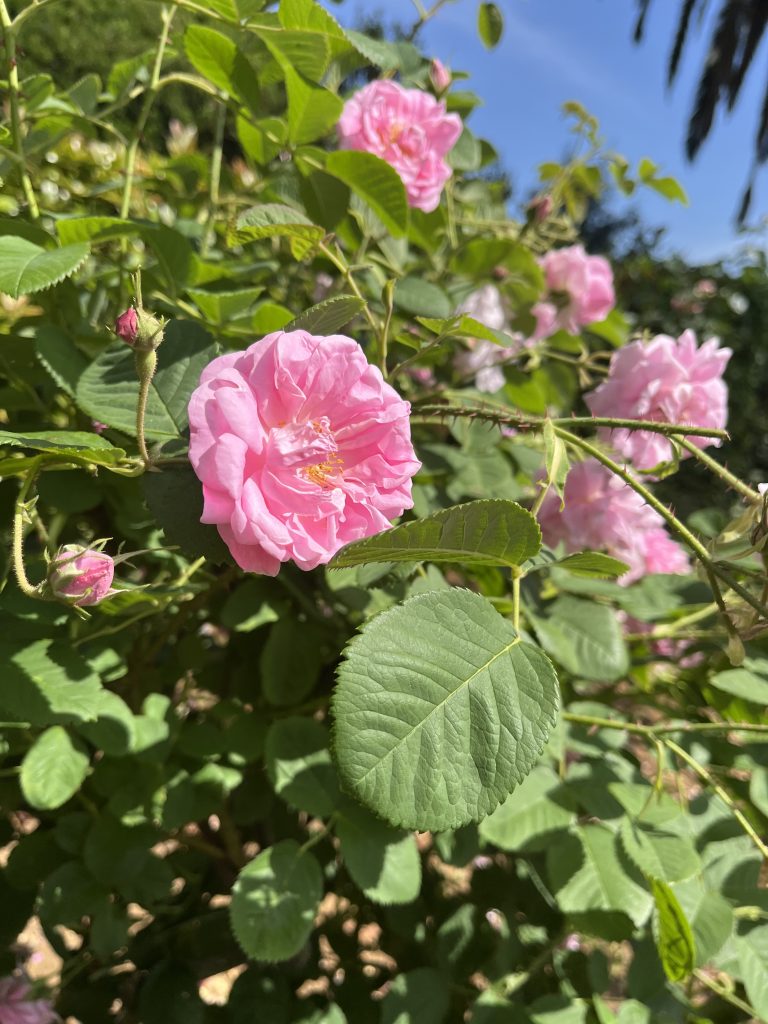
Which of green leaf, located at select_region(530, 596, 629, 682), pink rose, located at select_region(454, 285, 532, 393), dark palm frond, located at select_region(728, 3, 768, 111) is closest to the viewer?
green leaf, located at select_region(530, 596, 629, 682)

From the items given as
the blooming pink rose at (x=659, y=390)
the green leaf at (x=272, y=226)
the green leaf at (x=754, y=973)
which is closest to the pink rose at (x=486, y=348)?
the blooming pink rose at (x=659, y=390)

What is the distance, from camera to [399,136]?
800 mm

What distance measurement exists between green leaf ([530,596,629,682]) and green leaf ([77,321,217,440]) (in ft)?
1.29

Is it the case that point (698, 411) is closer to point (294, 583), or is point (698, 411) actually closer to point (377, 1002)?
point (294, 583)

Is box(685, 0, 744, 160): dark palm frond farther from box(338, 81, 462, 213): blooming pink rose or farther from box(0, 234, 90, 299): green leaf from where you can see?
box(0, 234, 90, 299): green leaf

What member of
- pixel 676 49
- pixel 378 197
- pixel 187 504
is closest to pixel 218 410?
pixel 187 504

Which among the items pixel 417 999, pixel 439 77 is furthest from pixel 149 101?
pixel 417 999

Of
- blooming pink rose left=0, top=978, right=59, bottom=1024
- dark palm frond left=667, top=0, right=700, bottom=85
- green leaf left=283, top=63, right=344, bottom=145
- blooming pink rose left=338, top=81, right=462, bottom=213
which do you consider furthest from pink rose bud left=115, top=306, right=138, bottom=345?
dark palm frond left=667, top=0, right=700, bottom=85

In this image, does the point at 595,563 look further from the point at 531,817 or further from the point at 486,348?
the point at 486,348

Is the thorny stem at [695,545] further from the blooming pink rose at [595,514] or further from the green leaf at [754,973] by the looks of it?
the green leaf at [754,973]

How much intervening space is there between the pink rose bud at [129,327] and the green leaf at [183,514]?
0.09m

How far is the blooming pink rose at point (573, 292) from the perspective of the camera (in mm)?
1055

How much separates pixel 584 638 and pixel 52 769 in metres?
0.53

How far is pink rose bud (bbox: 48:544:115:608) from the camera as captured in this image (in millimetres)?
405
